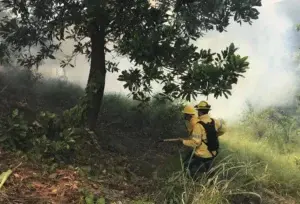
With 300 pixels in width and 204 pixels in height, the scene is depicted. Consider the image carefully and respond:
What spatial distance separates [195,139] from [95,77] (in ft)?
7.76

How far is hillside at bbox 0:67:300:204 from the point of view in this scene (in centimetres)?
509

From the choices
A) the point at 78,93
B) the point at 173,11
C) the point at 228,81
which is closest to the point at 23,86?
the point at 78,93

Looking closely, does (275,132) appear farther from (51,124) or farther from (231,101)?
(51,124)

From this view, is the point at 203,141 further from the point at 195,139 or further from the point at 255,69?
the point at 255,69

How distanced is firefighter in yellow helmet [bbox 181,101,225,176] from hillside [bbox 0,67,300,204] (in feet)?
0.96

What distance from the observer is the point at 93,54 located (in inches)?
320

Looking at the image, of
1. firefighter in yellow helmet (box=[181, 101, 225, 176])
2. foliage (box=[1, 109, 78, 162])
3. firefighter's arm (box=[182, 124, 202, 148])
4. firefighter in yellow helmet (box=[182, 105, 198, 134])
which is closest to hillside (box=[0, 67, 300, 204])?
foliage (box=[1, 109, 78, 162])

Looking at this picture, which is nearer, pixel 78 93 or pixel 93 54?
pixel 93 54

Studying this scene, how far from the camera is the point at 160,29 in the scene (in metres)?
6.24

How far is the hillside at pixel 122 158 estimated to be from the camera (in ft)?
16.7

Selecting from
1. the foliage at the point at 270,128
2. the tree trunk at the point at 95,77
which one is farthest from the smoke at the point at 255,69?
the tree trunk at the point at 95,77

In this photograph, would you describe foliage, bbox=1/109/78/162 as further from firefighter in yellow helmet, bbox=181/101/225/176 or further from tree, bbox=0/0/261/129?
firefighter in yellow helmet, bbox=181/101/225/176

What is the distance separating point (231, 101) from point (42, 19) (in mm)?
10576

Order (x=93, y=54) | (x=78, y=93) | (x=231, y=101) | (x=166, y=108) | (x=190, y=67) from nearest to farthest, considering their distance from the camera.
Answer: (x=190, y=67) → (x=93, y=54) → (x=166, y=108) → (x=78, y=93) → (x=231, y=101)
